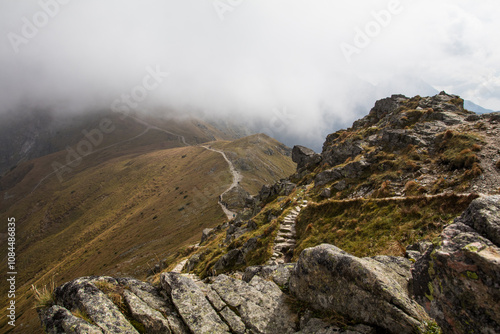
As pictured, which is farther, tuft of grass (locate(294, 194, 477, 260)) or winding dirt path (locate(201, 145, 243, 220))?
winding dirt path (locate(201, 145, 243, 220))

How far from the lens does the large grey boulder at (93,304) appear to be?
883 centimetres

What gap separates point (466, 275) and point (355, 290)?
3.70 m

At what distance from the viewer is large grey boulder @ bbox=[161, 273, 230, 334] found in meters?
9.54

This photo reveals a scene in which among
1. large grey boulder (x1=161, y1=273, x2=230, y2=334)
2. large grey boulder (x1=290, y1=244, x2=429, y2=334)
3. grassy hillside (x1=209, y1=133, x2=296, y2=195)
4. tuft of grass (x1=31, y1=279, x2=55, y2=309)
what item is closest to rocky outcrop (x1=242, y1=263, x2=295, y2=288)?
large grey boulder (x1=290, y1=244, x2=429, y2=334)

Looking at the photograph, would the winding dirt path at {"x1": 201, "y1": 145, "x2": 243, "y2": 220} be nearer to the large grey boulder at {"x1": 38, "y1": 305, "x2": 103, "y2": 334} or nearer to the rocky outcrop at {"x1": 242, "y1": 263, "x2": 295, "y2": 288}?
the rocky outcrop at {"x1": 242, "y1": 263, "x2": 295, "y2": 288}

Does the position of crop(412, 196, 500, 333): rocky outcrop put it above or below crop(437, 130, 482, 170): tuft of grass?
below

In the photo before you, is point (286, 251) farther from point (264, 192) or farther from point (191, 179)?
point (191, 179)

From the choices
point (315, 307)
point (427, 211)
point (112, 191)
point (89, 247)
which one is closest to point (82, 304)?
point (315, 307)

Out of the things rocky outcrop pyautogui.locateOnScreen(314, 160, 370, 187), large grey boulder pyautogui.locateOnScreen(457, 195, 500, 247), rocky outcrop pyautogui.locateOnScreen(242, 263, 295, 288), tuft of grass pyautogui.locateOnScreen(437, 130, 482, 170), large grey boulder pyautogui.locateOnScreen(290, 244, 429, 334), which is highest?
tuft of grass pyautogui.locateOnScreen(437, 130, 482, 170)

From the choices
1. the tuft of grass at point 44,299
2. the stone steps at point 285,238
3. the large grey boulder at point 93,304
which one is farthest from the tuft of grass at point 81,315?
the stone steps at point 285,238

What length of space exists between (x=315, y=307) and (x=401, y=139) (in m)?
30.8

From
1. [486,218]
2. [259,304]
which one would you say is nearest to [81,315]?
[259,304]

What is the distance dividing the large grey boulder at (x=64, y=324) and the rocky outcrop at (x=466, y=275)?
1175cm

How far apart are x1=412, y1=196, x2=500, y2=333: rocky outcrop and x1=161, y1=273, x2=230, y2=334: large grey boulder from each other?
7752 mm
